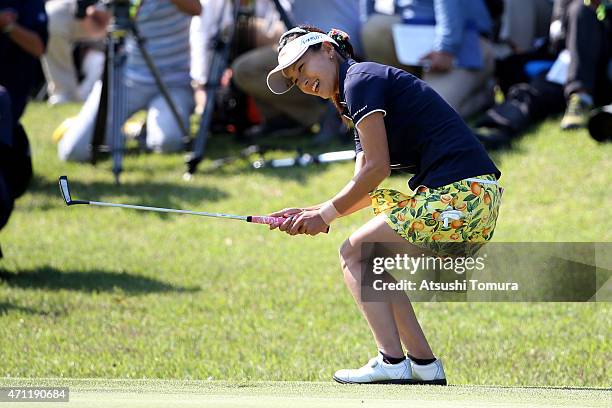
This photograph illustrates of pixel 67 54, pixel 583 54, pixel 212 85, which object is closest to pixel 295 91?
pixel 212 85

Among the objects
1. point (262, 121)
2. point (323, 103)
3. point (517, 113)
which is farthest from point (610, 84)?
point (262, 121)

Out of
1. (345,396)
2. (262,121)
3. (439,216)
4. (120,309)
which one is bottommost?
(262,121)

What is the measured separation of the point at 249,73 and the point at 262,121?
0.86 m

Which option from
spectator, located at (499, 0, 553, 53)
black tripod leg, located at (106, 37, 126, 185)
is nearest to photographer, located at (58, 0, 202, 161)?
black tripod leg, located at (106, 37, 126, 185)

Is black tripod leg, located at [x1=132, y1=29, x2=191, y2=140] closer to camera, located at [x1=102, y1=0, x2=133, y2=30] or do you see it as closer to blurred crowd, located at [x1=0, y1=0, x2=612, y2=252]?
camera, located at [x1=102, y1=0, x2=133, y2=30]

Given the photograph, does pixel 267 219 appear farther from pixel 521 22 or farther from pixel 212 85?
pixel 521 22

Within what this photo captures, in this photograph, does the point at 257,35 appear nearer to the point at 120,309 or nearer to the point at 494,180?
the point at 120,309

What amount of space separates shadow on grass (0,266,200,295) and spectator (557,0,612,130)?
12.7 feet

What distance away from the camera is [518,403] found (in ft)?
13.1

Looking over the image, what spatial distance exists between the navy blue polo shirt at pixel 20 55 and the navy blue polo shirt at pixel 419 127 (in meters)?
Answer: 4.91

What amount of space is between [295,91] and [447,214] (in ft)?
21.1

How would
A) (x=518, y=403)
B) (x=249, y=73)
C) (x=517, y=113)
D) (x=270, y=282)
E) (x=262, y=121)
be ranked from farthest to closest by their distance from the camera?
(x=262, y=121), (x=249, y=73), (x=517, y=113), (x=270, y=282), (x=518, y=403)

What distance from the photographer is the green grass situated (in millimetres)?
5578

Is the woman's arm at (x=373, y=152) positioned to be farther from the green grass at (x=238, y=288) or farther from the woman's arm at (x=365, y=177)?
the green grass at (x=238, y=288)
